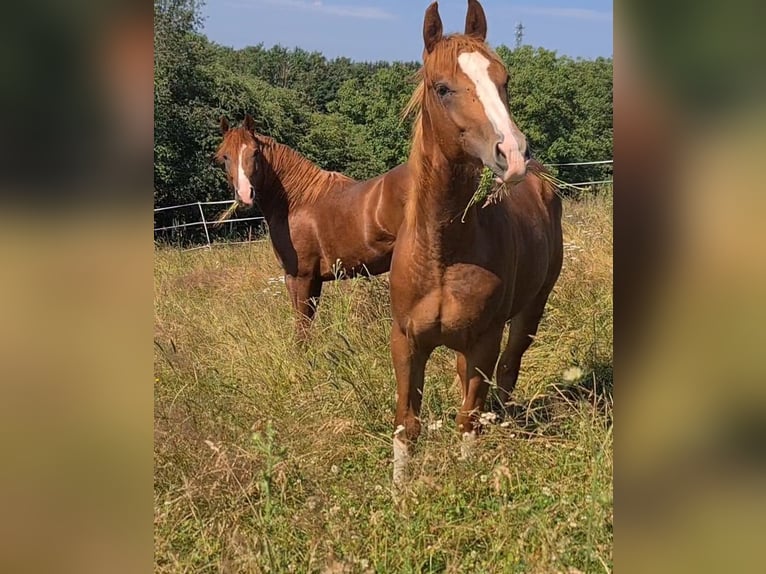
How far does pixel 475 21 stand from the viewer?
7.25 ft

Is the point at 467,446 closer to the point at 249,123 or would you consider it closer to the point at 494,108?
the point at 494,108

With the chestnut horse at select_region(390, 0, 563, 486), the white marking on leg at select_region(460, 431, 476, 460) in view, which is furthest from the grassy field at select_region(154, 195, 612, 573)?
the chestnut horse at select_region(390, 0, 563, 486)

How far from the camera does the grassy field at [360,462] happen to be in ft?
6.36

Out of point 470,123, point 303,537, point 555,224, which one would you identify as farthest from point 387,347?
point 470,123

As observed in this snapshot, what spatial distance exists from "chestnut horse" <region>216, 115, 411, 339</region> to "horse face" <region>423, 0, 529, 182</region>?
235 cm

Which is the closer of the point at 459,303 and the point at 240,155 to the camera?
the point at 459,303

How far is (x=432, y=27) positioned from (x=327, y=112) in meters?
22.8

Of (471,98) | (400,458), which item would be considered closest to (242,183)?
(400,458)

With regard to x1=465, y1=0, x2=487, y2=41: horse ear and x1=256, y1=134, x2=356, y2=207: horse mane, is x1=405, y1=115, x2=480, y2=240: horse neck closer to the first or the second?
x1=465, y1=0, x2=487, y2=41: horse ear

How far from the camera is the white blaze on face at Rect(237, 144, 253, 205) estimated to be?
4844 mm

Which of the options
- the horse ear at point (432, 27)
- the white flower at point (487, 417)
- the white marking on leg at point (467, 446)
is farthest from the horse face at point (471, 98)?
the white marking on leg at point (467, 446)
